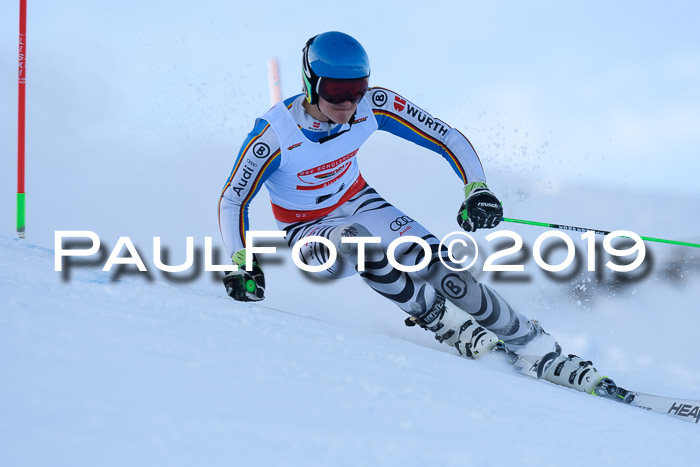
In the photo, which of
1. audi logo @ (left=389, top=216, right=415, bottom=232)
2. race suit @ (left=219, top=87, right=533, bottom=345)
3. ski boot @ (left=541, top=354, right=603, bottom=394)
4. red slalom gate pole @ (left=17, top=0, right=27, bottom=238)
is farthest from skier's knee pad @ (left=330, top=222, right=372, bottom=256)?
red slalom gate pole @ (left=17, top=0, right=27, bottom=238)

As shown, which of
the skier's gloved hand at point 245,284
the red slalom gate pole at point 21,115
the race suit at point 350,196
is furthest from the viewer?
the red slalom gate pole at point 21,115

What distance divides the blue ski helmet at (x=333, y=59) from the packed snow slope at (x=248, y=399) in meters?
1.17

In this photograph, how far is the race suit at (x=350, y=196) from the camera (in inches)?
118

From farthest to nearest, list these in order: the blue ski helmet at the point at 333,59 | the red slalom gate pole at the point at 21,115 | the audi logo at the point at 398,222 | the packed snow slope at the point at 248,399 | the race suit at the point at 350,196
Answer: the red slalom gate pole at the point at 21,115 < the audi logo at the point at 398,222 < the race suit at the point at 350,196 < the blue ski helmet at the point at 333,59 < the packed snow slope at the point at 248,399

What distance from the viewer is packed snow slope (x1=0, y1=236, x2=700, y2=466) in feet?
4.24

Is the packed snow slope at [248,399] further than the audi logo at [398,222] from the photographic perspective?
No

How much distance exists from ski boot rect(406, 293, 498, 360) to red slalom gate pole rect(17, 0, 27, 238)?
9.50ft

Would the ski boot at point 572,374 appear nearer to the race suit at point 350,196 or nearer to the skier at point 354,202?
the skier at point 354,202

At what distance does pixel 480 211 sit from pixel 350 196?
2.60 feet

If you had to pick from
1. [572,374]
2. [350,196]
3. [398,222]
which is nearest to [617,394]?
[572,374]

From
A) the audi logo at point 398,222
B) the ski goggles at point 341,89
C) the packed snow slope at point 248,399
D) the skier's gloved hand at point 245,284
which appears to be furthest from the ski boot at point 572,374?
the ski goggles at point 341,89

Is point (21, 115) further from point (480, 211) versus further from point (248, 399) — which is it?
point (248, 399)

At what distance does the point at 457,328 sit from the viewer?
3258 mm

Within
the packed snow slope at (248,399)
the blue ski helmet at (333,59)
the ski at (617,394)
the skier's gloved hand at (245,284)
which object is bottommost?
the ski at (617,394)
